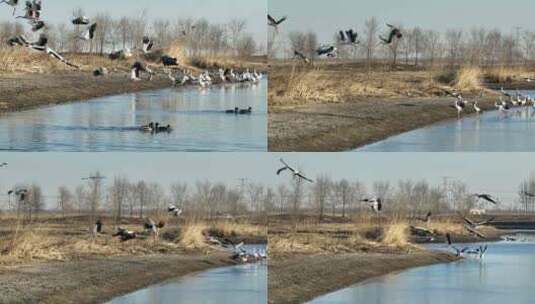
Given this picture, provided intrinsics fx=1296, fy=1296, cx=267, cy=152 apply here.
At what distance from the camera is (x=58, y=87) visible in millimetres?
18016

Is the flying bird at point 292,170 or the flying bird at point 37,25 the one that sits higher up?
the flying bird at point 37,25

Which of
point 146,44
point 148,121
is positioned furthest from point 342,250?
point 146,44

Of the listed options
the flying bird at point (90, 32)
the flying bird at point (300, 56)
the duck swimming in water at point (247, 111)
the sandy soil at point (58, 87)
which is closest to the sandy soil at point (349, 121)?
the duck swimming in water at point (247, 111)

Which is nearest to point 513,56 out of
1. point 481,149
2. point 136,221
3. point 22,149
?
point 481,149

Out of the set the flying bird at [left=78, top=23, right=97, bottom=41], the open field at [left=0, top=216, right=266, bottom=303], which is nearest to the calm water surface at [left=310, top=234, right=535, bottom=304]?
the open field at [left=0, top=216, right=266, bottom=303]

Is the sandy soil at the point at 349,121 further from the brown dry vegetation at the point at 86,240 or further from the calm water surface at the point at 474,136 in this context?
the brown dry vegetation at the point at 86,240

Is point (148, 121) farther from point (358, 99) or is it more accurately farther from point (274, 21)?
point (358, 99)

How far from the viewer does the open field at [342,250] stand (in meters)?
15.4

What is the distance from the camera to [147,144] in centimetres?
1559

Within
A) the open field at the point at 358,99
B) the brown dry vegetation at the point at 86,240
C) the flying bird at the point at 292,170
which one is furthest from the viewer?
the brown dry vegetation at the point at 86,240

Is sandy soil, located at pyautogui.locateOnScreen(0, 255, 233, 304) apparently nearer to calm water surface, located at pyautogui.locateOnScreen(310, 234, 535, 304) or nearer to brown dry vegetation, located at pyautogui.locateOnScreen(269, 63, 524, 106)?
calm water surface, located at pyautogui.locateOnScreen(310, 234, 535, 304)

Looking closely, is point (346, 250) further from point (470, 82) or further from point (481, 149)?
point (470, 82)

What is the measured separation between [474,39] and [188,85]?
3.81 m

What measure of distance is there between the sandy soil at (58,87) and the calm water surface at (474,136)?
326 cm
